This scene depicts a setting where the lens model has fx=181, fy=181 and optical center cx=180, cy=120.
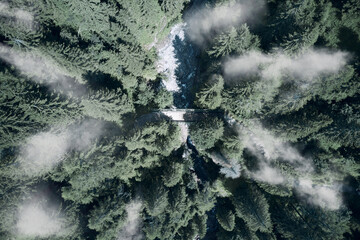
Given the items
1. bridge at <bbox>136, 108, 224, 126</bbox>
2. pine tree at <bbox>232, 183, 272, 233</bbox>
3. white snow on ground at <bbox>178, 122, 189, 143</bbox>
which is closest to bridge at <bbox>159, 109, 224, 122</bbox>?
bridge at <bbox>136, 108, 224, 126</bbox>

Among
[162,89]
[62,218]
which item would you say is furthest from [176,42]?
[62,218]

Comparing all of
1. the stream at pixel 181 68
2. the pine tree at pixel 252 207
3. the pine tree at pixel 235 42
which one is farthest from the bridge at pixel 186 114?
the pine tree at pixel 252 207

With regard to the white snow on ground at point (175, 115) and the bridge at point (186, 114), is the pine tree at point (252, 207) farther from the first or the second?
the white snow on ground at point (175, 115)

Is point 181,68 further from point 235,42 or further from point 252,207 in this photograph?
point 252,207

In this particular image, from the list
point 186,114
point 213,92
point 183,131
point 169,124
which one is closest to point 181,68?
point 186,114

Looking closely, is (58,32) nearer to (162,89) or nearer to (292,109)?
(162,89)

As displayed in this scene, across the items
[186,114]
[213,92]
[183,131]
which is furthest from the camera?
[183,131]

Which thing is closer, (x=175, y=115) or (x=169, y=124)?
(x=169, y=124)
